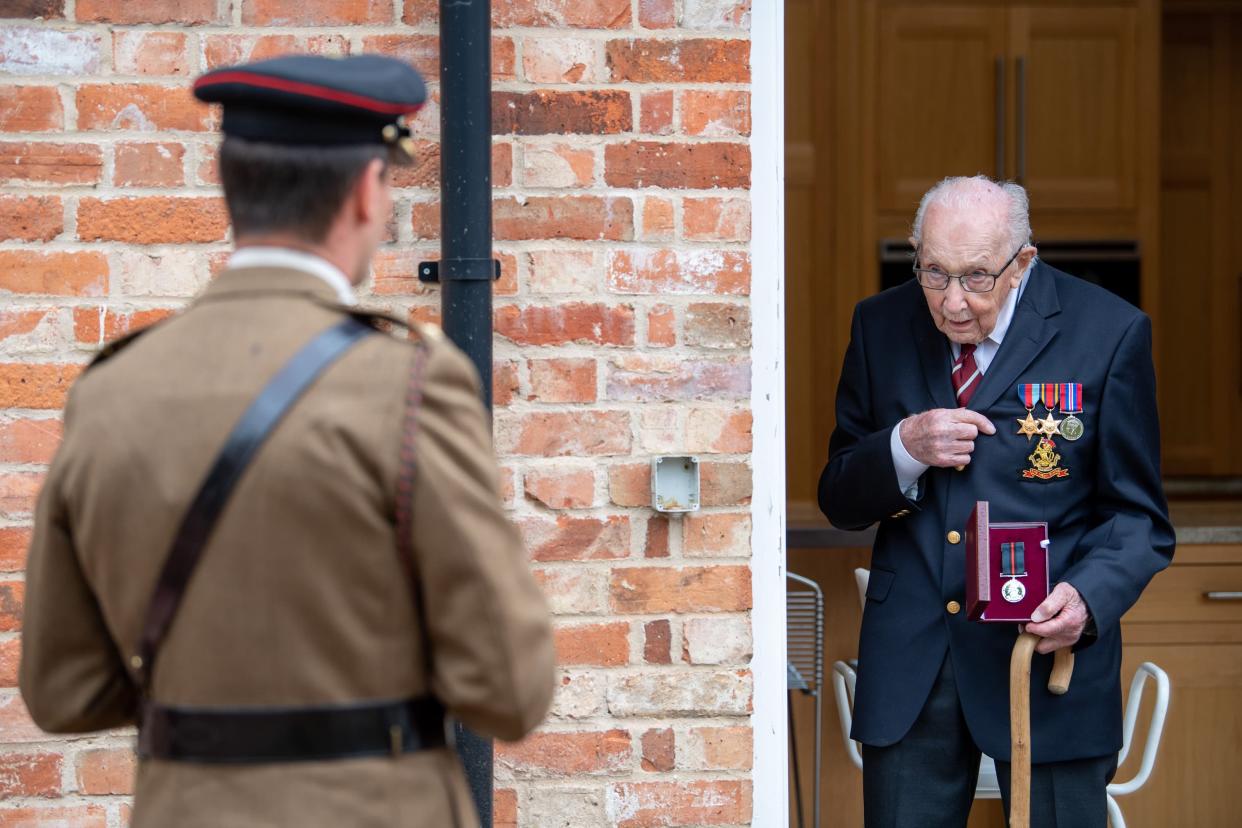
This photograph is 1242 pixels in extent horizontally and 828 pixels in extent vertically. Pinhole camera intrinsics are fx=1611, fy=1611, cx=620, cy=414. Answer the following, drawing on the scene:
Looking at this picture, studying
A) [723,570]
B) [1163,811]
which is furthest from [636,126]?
[1163,811]

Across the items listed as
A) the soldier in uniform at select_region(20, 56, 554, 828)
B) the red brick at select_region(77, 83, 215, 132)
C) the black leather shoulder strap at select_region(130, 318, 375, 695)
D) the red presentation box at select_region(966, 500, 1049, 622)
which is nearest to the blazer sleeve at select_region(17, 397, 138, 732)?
the soldier in uniform at select_region(20, 56, 554, 828)

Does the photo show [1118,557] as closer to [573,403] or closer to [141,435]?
[573,403]

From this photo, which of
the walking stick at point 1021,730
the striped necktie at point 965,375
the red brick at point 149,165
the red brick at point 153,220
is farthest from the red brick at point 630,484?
the red brick at point 149,165

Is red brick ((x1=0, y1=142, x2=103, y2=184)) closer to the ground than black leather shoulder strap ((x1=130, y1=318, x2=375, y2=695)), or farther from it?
farther from it

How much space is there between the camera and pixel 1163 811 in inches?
167

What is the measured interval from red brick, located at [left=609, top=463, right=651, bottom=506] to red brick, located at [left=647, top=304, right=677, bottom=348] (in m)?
0.21

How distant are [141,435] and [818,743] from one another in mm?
2488

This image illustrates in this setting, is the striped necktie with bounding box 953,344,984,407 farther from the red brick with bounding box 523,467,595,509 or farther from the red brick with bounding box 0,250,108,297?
the red brick with bounding box 0,250,108,297

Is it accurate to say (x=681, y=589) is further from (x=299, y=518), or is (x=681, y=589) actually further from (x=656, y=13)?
(x=299, y=518)

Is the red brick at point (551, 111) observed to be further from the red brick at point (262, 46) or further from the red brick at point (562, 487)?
the red brick at point (562, 487)

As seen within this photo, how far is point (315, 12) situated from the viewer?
8.59 ft

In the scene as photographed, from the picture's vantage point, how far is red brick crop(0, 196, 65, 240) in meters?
2.58

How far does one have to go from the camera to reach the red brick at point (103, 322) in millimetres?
2602

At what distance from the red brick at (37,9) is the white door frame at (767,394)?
1127 mm
